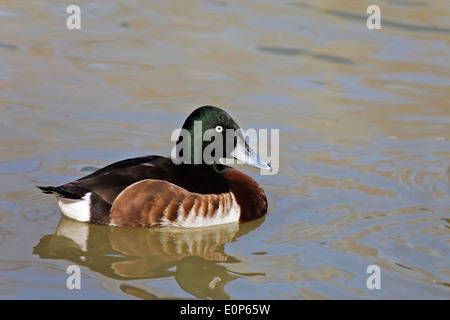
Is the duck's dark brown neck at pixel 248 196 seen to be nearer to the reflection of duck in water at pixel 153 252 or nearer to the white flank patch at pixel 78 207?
the reflection of duck in water at pixel 153 252

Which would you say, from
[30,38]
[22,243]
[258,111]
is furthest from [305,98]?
[22,243]

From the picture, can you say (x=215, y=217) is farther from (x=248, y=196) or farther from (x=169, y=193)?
(x=169, y=193)

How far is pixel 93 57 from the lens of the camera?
446 inches

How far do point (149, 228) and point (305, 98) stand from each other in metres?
3.63

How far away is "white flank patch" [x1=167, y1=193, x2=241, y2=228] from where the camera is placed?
24.3 feet

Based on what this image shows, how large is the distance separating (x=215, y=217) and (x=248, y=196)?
350 mm

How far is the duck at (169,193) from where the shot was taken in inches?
285

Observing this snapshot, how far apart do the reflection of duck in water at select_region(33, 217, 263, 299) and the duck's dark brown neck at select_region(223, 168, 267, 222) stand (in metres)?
0.09

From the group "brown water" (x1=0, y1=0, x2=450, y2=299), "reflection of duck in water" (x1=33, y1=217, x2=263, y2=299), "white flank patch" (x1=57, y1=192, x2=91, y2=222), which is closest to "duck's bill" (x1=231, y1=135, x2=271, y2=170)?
"brown water" (x1=0, y1=0, x2=450, y2=299)

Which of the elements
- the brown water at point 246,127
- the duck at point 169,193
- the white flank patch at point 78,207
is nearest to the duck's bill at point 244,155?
the duck at point 169,193

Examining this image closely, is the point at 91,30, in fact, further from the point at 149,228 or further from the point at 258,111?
the point at 149,228

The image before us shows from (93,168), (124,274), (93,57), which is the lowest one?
(124,274)

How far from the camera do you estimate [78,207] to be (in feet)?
23.8

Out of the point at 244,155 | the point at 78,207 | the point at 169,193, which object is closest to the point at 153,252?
the point at 169,193
